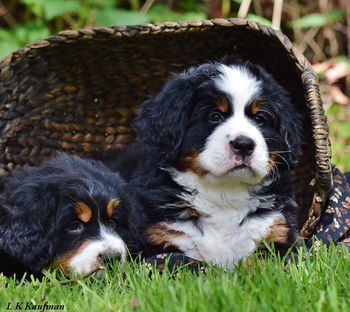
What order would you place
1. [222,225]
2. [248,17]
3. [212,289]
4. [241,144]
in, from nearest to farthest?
[212,289] → [241,144] → [222,225] → [248,17]

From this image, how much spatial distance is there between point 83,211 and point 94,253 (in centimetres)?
28

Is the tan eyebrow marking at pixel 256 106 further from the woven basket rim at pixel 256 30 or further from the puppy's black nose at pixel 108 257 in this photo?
the puppy's black nose at pixel 108 257

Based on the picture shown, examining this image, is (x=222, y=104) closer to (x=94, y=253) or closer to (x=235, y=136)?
(x=235, y=136)

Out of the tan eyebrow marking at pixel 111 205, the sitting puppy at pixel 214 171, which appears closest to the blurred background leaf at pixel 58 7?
the sitting puppy at pixel 214 171

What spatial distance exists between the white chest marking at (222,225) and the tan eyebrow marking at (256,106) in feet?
1.46

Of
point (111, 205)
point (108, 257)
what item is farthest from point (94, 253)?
point (111, 205)

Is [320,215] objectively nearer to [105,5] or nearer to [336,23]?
[105,5]

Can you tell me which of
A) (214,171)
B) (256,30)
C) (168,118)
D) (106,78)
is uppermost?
(256,30)

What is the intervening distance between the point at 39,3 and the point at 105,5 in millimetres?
719

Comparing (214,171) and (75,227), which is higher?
(214,171)

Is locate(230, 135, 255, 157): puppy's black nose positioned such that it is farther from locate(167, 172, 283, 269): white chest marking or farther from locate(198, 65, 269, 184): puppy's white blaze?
locate(167, 172, 283, 269): white chest marking

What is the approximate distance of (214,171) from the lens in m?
4.29

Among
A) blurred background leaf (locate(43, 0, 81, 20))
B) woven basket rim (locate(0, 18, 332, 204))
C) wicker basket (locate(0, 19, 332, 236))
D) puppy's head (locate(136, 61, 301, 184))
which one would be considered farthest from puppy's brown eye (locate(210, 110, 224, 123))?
blurred background leaf (locate(43, 0, 81, 20))

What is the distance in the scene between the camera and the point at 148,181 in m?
4.69
